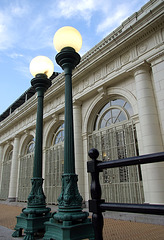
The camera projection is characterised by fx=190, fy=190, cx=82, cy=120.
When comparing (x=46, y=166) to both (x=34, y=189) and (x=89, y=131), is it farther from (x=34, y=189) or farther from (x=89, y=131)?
(x=34, y=189)

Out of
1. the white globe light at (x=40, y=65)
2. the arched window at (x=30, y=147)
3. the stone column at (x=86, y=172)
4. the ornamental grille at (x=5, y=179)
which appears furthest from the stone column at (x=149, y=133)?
the ornamental grille at (x=5, y=179)

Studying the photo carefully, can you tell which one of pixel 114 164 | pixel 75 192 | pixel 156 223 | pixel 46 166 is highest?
pixel 46 166

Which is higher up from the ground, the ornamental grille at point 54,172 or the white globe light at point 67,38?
→ the white globe light at point 67,38

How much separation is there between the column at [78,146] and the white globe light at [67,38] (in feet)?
23.4

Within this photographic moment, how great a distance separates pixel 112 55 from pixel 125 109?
2715 mm

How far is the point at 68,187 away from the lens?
3100 millimetres

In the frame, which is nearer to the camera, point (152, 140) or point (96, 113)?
point (152, 140)

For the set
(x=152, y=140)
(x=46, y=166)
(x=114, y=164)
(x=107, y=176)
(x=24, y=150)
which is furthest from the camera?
(x=24, y=150)

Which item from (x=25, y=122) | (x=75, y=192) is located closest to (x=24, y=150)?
(x=25, y=122)

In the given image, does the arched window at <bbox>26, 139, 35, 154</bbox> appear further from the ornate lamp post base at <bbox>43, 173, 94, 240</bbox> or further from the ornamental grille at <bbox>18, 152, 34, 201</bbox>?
the ornate lamp post base at <bbox>43, 173, 94, 240</bbox>

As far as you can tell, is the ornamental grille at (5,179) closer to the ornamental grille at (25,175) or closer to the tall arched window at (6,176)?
the tall arched window at (6,176)

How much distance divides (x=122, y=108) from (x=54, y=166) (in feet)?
21.3

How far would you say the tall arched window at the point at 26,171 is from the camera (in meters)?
15.8

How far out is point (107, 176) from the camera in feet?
29.0
